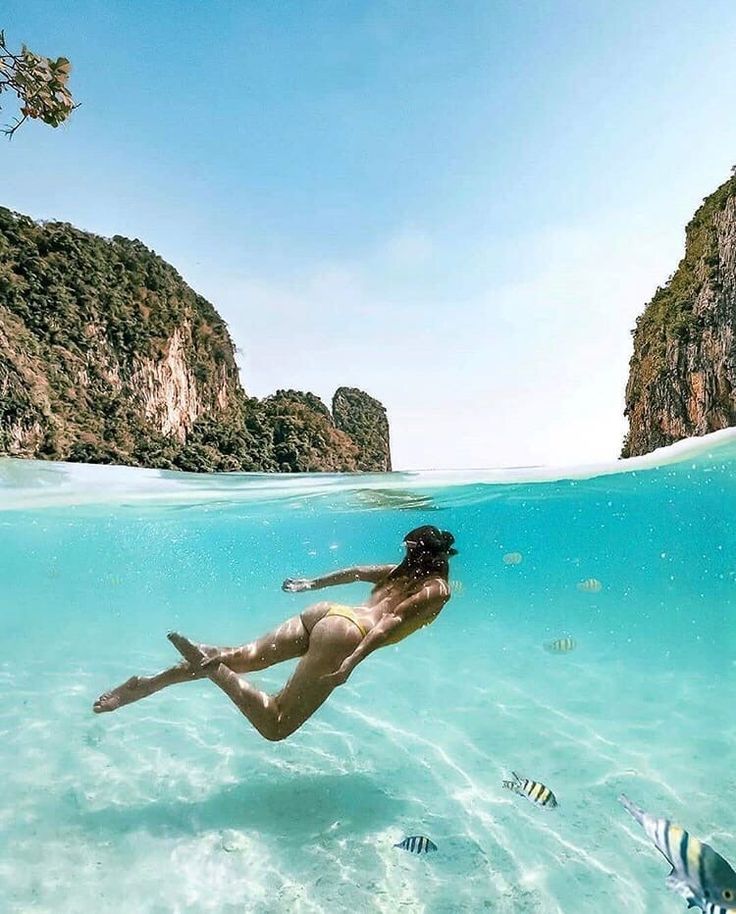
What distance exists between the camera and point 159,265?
58594 mm

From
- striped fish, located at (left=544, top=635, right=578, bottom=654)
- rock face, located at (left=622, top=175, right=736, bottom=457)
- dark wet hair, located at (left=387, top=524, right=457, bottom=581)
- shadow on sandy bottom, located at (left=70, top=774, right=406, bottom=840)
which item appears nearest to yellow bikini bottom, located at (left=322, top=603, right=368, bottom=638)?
dark wet hair, located at (left=387, top=524, right=457, bottom=581)

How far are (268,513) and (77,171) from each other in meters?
15.6

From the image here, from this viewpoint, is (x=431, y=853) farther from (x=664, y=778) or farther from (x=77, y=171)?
(x=77, y=171)

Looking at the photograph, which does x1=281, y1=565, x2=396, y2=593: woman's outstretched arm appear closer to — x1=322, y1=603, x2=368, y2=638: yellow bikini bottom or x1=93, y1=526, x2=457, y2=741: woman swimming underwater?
x1=93, y1=526, x2=457, y2=741: woman swimming underwater

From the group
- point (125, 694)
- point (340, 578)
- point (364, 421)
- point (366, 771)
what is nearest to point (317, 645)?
point (340, 578)

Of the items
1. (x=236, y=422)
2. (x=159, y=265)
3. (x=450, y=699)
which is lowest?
(x=450, y=699)

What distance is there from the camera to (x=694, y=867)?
2762 millimetres

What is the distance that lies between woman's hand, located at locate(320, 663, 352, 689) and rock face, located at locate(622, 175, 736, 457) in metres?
34.5

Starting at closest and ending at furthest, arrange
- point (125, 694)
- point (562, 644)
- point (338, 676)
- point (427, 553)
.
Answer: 1. point (338, 676)
2. point (427, 553)
3. point (125, 694)
4. point (562, 644)

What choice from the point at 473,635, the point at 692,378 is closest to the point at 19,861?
the point at 473,635

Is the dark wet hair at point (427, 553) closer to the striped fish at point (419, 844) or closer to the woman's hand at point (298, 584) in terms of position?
the woman's hand at point (298, 584)

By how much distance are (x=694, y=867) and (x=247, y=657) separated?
350 cm

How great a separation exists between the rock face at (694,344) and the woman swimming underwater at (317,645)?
33.8 m

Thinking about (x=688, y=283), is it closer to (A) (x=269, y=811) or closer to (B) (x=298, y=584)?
(B) (x=298, y=584)
